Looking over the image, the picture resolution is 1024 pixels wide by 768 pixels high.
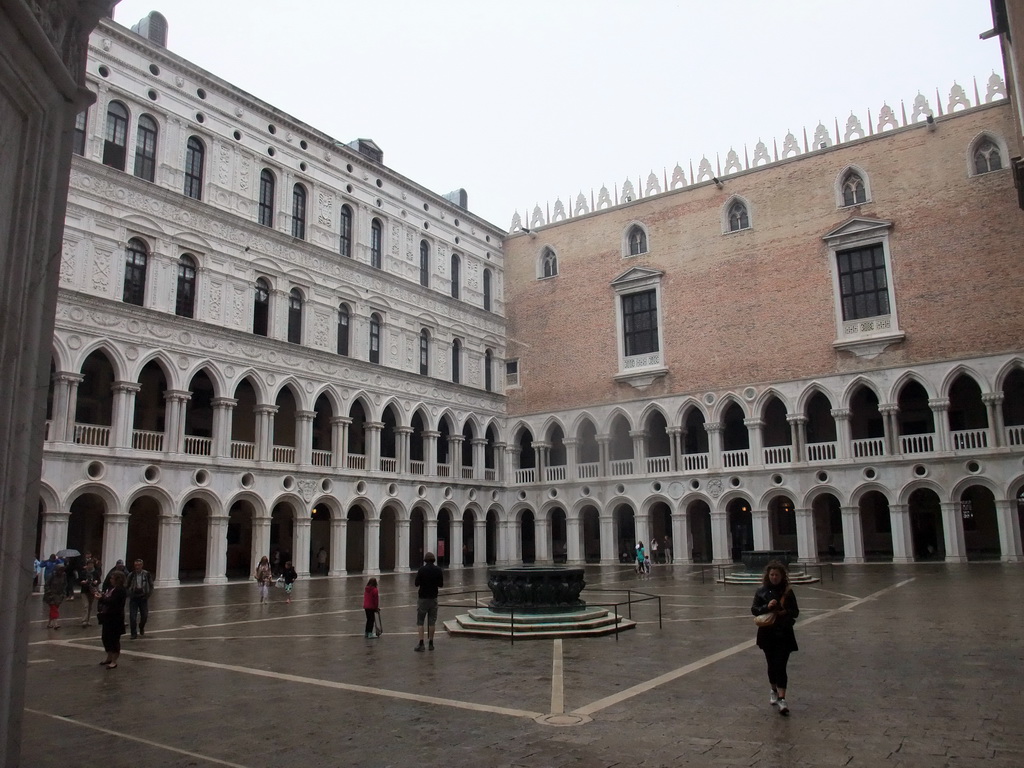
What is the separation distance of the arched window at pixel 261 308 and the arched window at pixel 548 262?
1493 centimetres

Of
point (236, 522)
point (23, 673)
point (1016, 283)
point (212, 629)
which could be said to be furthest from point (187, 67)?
point (1016, 283)

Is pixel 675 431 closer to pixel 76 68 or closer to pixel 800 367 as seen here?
pixel 800 367

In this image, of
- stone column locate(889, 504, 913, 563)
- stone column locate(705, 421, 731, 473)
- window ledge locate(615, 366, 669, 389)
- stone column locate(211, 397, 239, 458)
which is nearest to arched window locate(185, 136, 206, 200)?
stone column locate(211, 397, 239, 458)

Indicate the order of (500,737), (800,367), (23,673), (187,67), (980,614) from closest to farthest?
(23,673) < (500,737) < (980,614) < (187,67) < (800,367)

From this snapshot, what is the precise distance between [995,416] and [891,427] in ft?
11.0

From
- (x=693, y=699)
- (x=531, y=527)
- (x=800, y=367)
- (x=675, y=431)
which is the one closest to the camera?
(x=693, y=699)

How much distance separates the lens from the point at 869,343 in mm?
30766

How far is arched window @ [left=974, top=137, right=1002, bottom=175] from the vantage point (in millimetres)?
29391

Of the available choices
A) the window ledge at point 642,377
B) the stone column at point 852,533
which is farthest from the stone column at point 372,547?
the stone column at point 852,533

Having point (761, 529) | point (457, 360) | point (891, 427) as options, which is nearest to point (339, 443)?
point (457, 360)

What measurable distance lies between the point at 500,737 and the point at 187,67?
26.1m

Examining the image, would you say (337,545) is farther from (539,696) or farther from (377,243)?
(539,696)

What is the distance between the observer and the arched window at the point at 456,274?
3797 centimetres

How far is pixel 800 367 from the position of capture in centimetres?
3228
